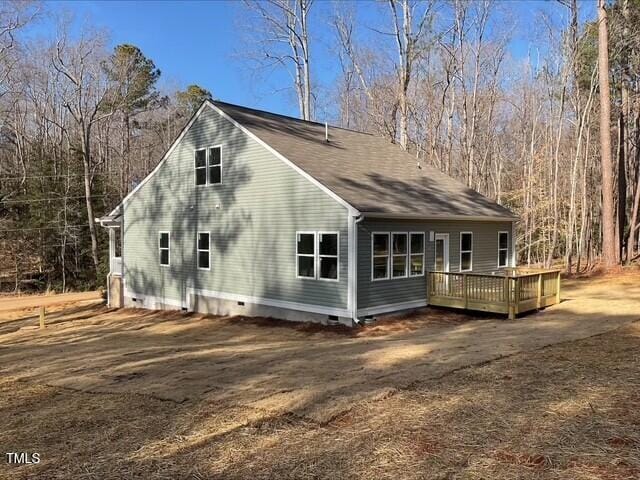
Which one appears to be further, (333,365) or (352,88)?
A: (352,88)

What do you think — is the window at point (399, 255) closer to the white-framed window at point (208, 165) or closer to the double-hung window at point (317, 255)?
the double-hung window at point (317, 255)

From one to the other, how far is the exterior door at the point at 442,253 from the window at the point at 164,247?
384 inches

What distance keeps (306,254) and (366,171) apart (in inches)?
148

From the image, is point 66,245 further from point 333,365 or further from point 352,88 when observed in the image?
point 333,365

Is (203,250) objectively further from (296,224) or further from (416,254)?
(416,254)

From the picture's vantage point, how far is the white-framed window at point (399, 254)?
1330 cm

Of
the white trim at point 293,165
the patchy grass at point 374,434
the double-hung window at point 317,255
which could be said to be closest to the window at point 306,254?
the double-hung window at point 317,255

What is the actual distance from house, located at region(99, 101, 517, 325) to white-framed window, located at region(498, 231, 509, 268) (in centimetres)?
5

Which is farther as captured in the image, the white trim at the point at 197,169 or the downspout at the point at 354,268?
the white trim at the point at 197,169

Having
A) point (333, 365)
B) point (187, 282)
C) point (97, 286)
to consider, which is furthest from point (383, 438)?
point (97, 286)

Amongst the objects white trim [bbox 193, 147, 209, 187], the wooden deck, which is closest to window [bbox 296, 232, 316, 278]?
the wooden deck

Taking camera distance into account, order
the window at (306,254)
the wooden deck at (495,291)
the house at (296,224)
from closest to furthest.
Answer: the wooden deck at (495,291) < the house at (296,224) < the window at (306,254)

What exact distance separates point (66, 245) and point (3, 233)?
3.39 meters

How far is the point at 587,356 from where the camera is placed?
7.33 meters
